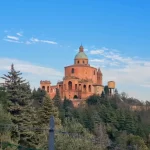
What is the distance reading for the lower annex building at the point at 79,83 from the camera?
67.6 m

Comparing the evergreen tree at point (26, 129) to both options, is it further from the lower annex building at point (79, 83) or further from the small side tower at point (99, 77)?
the small side tower at point (99, 77)

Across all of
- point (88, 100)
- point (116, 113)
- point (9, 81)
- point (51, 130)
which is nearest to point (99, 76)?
point (88, 100)

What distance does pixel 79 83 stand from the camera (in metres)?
68.4

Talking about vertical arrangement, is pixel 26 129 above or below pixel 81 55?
below

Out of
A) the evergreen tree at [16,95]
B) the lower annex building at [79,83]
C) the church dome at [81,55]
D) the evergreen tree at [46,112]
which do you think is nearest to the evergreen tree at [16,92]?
the evergreen tree at [16,95]

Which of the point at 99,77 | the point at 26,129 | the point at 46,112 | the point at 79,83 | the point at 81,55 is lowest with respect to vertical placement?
the point at 26,129

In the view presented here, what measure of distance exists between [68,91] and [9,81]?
157 feet

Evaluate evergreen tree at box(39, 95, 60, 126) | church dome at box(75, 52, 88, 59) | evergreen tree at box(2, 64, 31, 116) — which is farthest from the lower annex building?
evergreen tree at box(2, 64, 31, 116)

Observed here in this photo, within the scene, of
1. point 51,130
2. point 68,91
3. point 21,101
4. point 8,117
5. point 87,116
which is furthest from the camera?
point 68,91

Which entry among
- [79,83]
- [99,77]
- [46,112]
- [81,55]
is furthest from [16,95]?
[99,77]

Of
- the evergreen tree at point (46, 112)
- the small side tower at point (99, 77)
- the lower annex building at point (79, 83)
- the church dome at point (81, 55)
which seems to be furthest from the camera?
the small side tower at point (99, 77)

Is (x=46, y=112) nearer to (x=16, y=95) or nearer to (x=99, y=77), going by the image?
(x=16, y=95)

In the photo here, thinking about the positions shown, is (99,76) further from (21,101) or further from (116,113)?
(21,101)

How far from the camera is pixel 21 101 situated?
19188 millimetres
